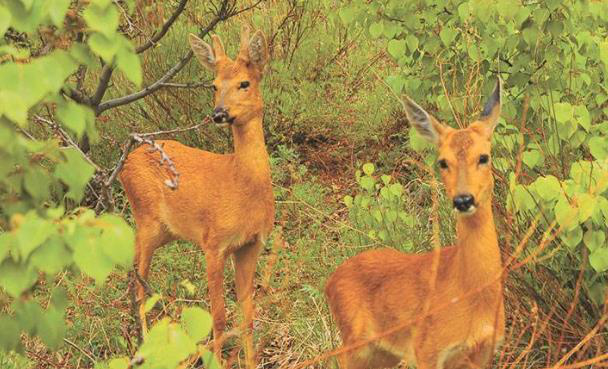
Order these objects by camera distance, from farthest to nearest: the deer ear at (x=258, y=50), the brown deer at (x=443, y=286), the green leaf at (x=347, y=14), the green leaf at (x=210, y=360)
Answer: the deer ear at (x=258, y=50) < the green leaf at (x=347, y=14) < the brown deer at (x=443, y=286) < the green leaf at (x=210, y=360)

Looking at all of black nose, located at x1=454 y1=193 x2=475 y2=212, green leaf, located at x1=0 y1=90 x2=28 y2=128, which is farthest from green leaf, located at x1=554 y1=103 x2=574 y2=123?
green leaf, located at x1=0 y1=90 x2=28 y2=128

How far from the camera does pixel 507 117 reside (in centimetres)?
585

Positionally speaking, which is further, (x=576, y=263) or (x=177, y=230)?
(x=177, y=230)

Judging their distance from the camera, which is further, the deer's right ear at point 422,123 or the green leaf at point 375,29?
the green leaf at point 375,29

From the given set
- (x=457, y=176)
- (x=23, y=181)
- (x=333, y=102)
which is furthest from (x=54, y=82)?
(x=333, y=102)

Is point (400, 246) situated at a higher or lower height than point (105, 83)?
lower

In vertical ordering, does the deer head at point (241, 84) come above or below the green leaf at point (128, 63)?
below

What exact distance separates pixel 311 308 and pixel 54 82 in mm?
4589

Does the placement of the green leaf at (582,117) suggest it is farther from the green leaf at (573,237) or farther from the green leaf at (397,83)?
the green leaf at (397,83)

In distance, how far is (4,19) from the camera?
2506 millimetres

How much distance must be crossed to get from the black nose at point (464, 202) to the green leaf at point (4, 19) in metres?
2.43

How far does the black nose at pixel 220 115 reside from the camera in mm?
6266

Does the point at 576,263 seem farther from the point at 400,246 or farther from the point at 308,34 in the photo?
the point at 308,34

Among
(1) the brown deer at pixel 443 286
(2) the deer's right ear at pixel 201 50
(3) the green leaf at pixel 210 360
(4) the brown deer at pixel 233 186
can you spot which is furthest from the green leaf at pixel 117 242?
(2) the deer's right ear at pixel 201 50
